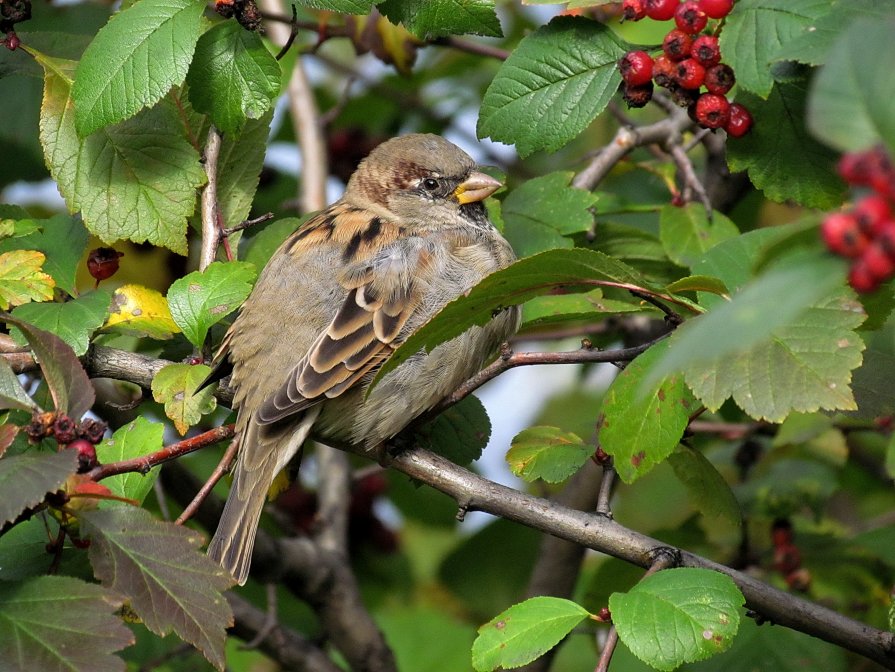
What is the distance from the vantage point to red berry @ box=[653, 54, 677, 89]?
5.93ft

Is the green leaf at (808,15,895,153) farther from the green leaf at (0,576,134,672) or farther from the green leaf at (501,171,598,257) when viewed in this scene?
the green leaf at (501,171,598,257)

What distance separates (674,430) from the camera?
1.62 meters

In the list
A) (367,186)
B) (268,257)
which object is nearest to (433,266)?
(268,257)

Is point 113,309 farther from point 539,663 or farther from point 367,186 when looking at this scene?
A: point 539,663

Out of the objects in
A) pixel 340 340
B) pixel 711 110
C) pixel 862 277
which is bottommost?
pixel 340 340

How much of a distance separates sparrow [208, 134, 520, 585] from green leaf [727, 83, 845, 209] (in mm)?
531

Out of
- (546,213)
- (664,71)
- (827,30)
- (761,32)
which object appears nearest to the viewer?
(827,30)

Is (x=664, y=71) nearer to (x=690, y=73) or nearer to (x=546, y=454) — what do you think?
(x=690, y=73)

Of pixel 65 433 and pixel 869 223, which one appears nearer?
pixel 869 223

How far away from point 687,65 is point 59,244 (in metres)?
1.13

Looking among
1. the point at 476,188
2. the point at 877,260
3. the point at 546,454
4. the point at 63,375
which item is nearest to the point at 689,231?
the point at 476,188

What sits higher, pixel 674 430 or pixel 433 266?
pixel 674 430

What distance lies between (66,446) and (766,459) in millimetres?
2174

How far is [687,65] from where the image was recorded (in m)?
1.80
